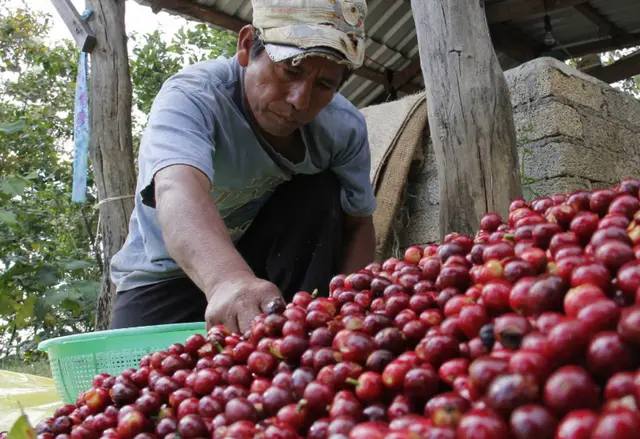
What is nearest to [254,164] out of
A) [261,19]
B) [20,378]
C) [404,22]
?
[261,19]

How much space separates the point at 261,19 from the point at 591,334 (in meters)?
1.81

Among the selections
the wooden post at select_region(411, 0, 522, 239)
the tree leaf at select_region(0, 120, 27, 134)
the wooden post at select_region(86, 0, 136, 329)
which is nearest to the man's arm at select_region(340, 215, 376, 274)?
the wooden post at select_region(411, 0, 522, 239)

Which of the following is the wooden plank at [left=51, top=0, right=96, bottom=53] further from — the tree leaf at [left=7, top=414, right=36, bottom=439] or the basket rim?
the tree leaf at [left=7, top=414, right=36, bottom=439]

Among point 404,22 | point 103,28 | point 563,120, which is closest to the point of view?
point 563,120

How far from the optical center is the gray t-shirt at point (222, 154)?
215 centimetres

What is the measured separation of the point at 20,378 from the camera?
2834 millimetres

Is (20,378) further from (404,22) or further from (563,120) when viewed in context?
(404,22)

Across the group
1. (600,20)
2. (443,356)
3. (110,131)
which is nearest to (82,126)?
(110,131)

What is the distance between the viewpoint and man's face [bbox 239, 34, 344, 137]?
2191 millimetres

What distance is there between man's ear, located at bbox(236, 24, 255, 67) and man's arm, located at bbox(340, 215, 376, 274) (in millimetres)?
939

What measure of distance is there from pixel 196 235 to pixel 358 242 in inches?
51.7

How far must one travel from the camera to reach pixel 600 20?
17.6 ft

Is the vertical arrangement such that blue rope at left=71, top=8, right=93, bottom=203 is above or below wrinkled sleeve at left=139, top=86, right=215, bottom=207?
above

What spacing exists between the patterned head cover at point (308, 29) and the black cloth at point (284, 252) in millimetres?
788
